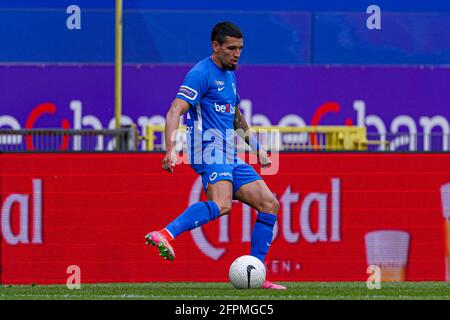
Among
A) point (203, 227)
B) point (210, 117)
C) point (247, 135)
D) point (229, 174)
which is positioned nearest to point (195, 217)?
point (229, 174)

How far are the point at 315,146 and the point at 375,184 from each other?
3962 mm

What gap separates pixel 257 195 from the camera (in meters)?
9.77

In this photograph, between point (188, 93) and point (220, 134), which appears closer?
point (188, 93)

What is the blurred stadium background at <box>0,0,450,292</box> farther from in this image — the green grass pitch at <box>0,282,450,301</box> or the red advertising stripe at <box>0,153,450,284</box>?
the green grass pitch at <box>0,282,450,301</box>

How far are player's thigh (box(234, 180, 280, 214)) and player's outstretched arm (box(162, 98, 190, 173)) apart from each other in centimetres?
70

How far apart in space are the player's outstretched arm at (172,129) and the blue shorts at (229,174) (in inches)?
15.3

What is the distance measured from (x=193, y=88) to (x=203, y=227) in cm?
327

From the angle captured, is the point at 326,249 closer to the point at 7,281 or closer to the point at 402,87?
the point at 7,281

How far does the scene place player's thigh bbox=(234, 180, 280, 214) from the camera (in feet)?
32.0

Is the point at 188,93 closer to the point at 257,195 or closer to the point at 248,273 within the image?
the point at 257,195

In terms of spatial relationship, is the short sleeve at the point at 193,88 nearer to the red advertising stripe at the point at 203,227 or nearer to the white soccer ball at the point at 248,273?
the white soccer ball at the point at 248,273

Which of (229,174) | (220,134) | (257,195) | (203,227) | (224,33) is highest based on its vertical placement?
(224,33)

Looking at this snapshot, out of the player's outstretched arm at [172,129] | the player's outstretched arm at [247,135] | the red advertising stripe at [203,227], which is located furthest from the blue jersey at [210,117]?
the red advertising stripe at [203,227]

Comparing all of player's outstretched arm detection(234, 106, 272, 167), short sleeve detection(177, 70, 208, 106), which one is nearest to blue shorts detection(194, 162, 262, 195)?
player's outstretched arm detection(234, 106, 272, 167)
